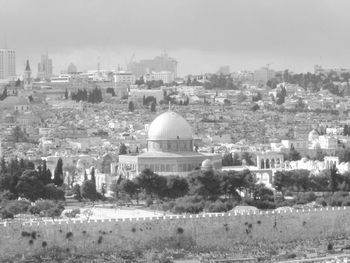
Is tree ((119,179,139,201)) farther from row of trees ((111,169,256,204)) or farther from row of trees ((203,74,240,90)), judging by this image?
row of trees ((203,74,240,90))

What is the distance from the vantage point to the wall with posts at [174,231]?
4584 cm

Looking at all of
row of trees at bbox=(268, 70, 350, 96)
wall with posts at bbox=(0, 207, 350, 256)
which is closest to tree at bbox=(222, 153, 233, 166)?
wall with posts at bbox=(0, 207, 350, 256)

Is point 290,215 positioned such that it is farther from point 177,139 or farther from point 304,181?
point 177,139

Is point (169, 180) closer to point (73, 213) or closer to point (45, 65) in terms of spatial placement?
point (73, 213)

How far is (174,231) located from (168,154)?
2115 cm

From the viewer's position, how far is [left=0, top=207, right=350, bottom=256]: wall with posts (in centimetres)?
4584

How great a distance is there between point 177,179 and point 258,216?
11.6m

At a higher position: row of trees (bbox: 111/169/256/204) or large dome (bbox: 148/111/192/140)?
large dome (bbox: 148/111/192/140)

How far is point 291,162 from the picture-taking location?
7825cm

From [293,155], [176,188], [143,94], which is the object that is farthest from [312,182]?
[143,94]

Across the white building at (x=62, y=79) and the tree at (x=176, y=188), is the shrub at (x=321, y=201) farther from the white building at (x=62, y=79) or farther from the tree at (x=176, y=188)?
the white building at (x=62, y=79)

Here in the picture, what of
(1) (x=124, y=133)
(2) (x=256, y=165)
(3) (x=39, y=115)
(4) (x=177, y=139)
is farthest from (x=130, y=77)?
(4) (x=177, y=139)

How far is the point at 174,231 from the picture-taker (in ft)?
157

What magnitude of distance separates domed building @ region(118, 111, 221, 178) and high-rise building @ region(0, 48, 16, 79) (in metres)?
99.9
